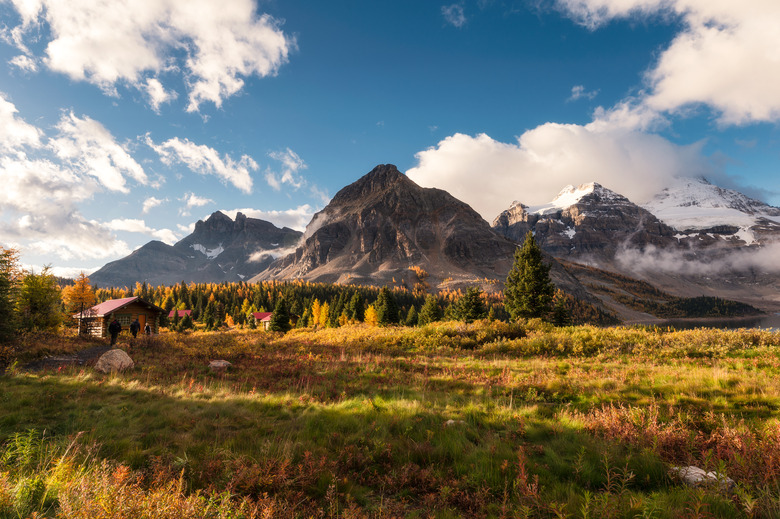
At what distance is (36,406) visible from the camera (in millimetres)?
7828

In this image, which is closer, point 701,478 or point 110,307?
point 701,478

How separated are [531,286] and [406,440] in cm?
2716

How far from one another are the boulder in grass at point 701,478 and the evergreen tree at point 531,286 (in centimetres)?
2610

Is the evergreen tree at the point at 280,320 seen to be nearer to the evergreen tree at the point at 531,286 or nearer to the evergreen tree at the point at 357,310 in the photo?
the evergreen tree at the point at 357,310

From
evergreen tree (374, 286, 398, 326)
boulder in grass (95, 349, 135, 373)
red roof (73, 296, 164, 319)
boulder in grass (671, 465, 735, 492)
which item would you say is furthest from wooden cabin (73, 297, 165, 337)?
boulder in grass (671, 465, 735, 492)

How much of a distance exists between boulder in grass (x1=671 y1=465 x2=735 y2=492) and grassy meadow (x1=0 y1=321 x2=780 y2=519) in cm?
8

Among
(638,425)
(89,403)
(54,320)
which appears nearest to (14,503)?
(89,403)

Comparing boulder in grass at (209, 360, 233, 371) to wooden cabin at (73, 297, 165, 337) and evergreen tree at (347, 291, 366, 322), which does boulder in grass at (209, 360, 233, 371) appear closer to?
wooden cabin at (73, 297, 165, 337)

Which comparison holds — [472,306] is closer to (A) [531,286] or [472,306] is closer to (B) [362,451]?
(A) [531,286]

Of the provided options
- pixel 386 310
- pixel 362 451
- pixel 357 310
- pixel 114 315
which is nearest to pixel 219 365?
A: pixel 362 451

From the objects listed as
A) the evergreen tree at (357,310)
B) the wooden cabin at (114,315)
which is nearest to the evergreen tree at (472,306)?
the evergreen tree at (357,310)

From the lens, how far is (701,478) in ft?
14.2

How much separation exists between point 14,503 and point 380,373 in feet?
33.0

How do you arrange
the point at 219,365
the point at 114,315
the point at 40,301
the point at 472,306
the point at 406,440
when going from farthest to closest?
1. the point at 472,306
2. the point at 114,315
3. the point at 40,301
4. the point at 219,365
5. the point at 406,440
